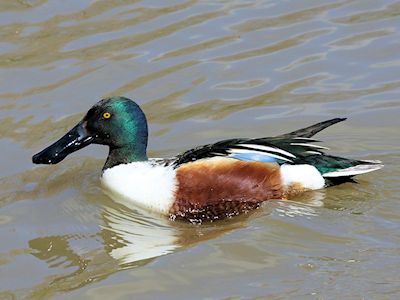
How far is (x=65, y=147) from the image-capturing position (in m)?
7.51

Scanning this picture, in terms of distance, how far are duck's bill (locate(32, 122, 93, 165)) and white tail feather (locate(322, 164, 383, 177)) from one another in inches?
69.0

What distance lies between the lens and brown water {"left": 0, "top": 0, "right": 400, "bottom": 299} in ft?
19.9

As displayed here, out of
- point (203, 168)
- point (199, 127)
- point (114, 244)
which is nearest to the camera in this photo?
point (114, 244)

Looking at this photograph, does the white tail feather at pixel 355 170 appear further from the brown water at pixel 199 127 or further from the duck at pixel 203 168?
the brown water at pixel 199 127

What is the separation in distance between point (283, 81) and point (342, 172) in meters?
2.13

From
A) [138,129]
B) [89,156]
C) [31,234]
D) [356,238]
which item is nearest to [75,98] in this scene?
[89,156]

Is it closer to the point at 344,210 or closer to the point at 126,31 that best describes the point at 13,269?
the point at 344,210

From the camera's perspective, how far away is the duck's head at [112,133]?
7.46 m

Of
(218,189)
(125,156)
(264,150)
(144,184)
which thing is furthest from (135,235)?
(264,150)

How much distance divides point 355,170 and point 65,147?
2081mm

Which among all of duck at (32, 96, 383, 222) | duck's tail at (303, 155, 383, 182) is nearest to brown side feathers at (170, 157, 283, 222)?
duck at (32, 96, 383, 222)

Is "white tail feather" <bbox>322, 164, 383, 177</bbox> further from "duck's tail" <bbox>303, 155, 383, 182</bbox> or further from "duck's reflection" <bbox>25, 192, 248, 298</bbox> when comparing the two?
"duck's reflection" <bbox>25, 192, 248, 298</bbox>

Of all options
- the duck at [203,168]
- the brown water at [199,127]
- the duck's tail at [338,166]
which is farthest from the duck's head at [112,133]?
the duck's tail at [338,166]

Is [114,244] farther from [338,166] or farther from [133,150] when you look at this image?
[338,166]
